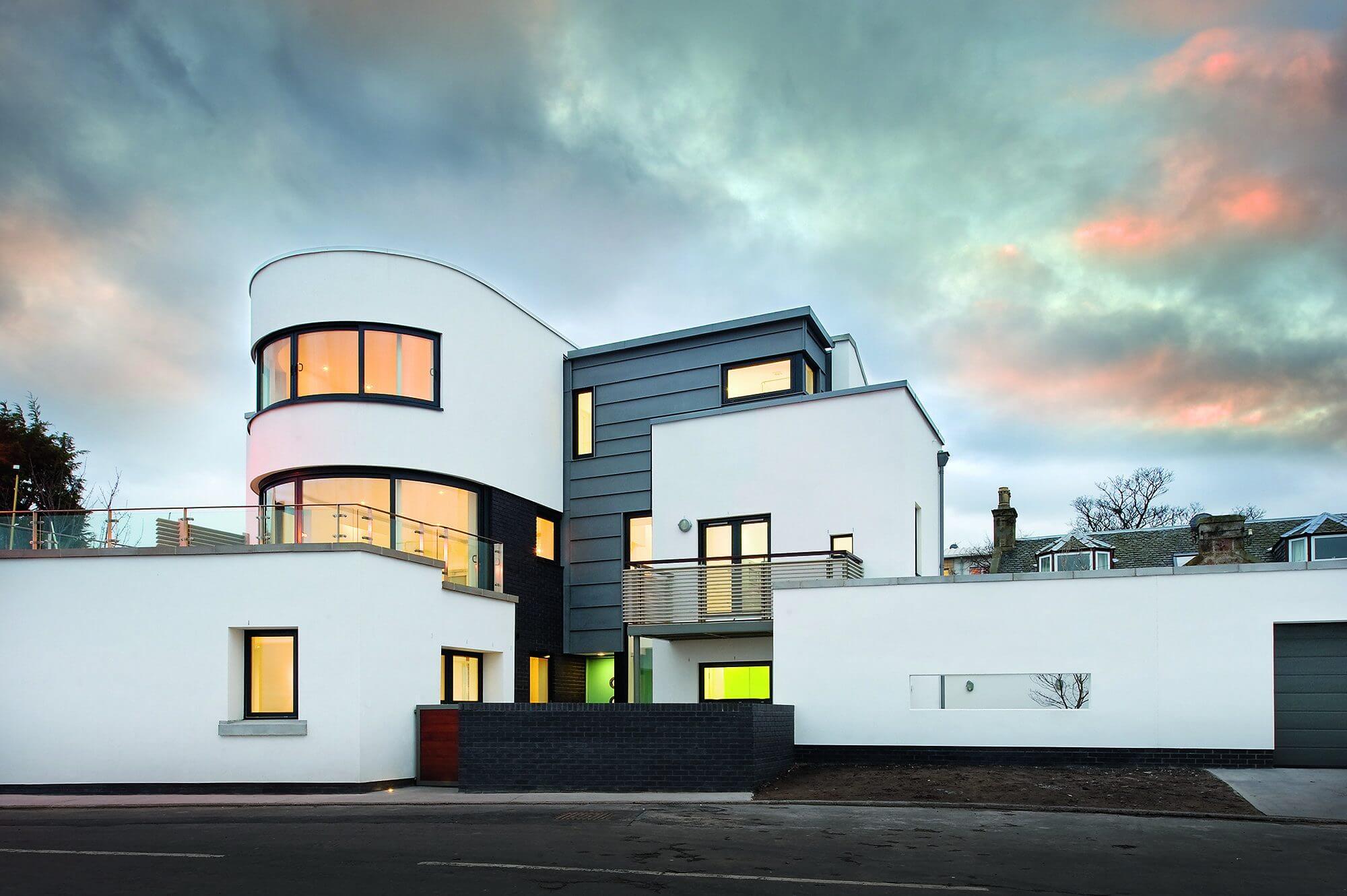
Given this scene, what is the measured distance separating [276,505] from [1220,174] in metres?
16.5

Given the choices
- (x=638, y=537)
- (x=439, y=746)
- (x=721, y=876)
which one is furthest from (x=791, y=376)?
(x=721, y=876)

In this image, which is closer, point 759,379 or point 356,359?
point 356,359

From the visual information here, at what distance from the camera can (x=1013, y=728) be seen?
15102 millimetres

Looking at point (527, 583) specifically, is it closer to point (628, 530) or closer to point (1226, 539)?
point (628, 530)

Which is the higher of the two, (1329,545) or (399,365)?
(399,365)

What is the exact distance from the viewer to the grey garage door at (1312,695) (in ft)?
47.0

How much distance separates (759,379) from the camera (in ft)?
75.8

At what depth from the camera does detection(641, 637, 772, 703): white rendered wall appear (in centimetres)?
2053

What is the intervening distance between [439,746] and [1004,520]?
28.0 meters

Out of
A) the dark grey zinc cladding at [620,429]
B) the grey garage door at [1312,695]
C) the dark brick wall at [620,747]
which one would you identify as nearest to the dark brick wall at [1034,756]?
the grey garage door at [1312,695]

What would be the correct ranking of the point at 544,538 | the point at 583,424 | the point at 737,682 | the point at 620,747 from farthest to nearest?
1. the point at 583,424
2. the point at 544,538
3. the point at 737,682
4. the point at 620,747

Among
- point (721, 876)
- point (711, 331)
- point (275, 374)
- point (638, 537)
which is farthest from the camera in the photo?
point (638, 537)

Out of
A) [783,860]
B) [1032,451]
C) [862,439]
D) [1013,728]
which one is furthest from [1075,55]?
[1032,451]

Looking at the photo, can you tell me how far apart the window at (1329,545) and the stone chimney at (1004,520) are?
34.5ft
